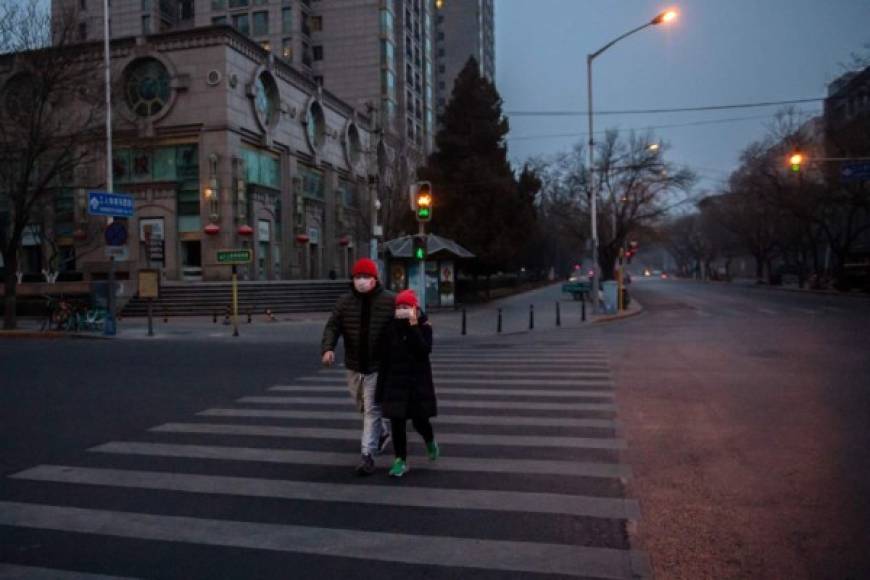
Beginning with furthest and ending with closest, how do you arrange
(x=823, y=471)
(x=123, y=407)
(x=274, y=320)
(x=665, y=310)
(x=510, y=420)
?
(x=665, y=310), (x=274, y=320), (x=123, y=407), (x=510, y=420), (x=823, y=471)

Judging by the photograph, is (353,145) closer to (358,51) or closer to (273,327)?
(358,51)

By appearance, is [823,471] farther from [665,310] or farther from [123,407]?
[665,310]

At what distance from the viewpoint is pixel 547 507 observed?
497 cm

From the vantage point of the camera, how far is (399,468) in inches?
228

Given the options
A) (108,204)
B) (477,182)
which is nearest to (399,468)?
(108,204)

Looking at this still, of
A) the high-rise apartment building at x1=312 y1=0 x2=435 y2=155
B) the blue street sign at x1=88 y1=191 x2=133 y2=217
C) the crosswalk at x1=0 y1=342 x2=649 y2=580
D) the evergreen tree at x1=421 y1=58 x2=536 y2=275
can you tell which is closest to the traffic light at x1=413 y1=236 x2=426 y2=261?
the crosswalk at x1=0 y1=342 x2=649 y2=580

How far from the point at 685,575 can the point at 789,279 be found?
72.2m

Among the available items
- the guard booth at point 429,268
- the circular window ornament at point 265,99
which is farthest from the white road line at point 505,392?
the circular window ornament at point 265,99

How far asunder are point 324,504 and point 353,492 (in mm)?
342

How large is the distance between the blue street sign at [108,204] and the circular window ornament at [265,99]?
1988 cm

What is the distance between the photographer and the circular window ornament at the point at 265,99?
40.6 meters

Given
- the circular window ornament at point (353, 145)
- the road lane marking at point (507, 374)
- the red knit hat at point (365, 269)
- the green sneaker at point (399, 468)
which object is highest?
the circular window ornament at point (353, 145)

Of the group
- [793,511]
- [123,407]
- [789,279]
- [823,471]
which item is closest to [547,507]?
[793,511]

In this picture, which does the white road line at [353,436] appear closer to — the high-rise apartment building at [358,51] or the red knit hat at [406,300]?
the red knit hat at [406,300]
